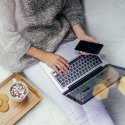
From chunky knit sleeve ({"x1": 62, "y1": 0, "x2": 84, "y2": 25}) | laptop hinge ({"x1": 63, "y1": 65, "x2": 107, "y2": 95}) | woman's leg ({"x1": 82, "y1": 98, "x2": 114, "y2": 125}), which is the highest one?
chunky knit sleeve ({"x1": 62, "y1": 0, "x2": 84, "y2": 25})

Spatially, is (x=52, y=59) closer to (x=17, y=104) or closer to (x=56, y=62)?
(x=56, y=62)

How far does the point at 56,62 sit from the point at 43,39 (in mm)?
126

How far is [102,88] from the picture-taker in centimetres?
115

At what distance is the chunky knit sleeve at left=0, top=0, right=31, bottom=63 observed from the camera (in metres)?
1.14

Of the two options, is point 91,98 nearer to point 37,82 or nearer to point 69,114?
point 69,114

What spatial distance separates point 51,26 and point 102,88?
350mm

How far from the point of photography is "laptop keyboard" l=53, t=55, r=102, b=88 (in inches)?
47.0

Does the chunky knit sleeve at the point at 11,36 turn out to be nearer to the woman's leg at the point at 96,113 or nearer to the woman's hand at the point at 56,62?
the woman's hand at the point at 56,62

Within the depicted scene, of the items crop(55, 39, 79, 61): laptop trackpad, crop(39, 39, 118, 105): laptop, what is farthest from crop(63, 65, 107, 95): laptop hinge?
crop(55, 39, 79, 61): laptop trackpad

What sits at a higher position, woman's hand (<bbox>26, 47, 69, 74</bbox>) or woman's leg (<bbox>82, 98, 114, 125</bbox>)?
woman's hand (<bbox>26, 47, 69, 74</bbox>)

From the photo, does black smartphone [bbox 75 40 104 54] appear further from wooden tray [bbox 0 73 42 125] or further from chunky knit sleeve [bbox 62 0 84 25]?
wooden tray [bbox 0 73 42 125]

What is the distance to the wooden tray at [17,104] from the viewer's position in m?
1.25

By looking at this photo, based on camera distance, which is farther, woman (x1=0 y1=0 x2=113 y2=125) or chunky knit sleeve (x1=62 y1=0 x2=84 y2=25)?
chunky knit sleeve (x1=62 y1=0 x2=84 y2=25)

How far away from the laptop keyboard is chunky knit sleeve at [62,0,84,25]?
0.19m
